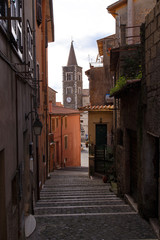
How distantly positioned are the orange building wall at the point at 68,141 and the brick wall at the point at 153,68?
700 inches

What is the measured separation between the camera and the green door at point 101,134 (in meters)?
18.1

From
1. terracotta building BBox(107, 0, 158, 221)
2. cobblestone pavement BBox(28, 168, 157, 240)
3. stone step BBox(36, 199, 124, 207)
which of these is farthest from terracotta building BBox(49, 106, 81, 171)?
cobblestone pavement BBox(28, 168, 157, 240)

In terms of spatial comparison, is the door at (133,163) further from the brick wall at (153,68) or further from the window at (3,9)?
the window at (3,9)

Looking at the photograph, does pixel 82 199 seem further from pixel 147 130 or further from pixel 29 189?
pixel 147 130

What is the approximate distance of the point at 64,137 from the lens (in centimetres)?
2958

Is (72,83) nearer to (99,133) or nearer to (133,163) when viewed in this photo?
(99,133)

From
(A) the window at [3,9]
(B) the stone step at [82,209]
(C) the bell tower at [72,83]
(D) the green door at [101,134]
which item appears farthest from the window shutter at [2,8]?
(C) the bell tower at [72,83]

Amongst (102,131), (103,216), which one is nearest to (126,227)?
(103,216)

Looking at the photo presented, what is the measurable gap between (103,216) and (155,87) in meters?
3.34

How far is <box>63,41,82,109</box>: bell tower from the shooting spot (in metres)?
76.6

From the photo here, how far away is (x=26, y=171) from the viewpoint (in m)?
7.01

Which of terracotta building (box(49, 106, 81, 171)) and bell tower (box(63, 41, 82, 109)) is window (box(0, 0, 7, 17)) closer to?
terracotta building (box(49, 106, 81, 171))

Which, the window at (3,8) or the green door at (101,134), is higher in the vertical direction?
the window at (3,8)

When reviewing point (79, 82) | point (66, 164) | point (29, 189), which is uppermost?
point (79, 82)
